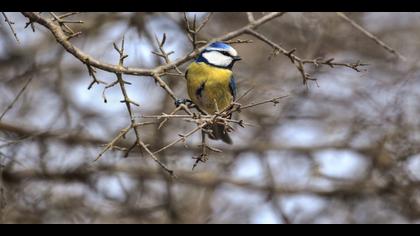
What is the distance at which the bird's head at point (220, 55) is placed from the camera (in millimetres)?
5383

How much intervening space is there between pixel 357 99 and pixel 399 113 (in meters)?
1.00

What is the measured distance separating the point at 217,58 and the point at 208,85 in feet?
1.04

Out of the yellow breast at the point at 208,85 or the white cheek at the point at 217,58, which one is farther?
the white cheek at the point at 217,58

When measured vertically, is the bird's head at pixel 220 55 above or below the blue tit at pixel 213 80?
above

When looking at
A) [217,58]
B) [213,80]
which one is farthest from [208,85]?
[217,58]

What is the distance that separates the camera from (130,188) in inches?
275

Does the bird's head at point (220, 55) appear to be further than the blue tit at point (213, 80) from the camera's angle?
Yes

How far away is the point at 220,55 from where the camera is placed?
17.8 feet

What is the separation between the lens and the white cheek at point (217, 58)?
5.38m

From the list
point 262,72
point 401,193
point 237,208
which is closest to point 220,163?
point 237,208

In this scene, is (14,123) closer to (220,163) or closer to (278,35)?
(220,163)

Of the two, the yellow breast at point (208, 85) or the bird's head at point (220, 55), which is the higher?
the bird's head at point (220, 55)

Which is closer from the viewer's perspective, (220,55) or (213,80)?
(213,80)

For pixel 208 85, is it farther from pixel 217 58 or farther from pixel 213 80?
pixel 217 58
